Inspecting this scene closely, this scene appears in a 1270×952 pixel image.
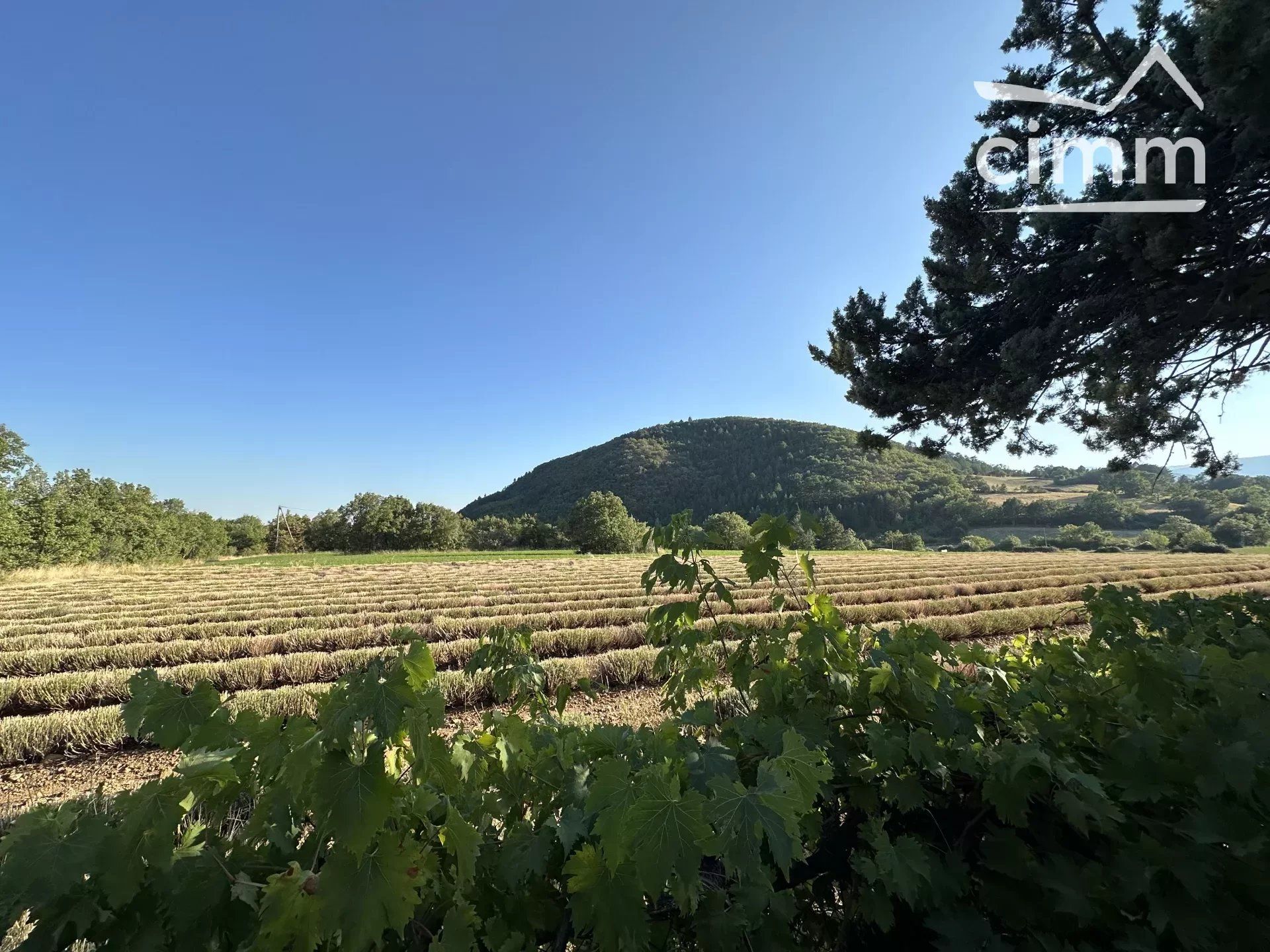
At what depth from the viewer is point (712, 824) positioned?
1.05 m

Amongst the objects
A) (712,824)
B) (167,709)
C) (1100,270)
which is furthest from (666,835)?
(1100,270)

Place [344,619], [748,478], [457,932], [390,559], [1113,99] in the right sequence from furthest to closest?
[748,478], [390,559], [344,619], [1113,99], [457,932]

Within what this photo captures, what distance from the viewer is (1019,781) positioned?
1.42 metres

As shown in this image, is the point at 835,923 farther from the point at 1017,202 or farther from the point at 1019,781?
the point at 1017,202

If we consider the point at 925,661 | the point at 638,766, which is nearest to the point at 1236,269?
the point at 925,661

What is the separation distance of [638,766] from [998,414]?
6467 millimetres

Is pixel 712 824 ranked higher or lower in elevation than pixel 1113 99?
lower

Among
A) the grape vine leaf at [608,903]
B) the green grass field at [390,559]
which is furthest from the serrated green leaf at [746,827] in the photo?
the green grass field at [390,559]

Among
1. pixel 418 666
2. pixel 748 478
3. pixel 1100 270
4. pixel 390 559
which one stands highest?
pixel 748 478

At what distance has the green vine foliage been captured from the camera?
0.92 meters

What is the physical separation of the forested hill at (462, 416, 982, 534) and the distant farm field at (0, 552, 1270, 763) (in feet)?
195

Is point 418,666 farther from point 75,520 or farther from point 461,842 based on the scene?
point 75,520

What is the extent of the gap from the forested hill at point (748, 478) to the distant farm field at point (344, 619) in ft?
195

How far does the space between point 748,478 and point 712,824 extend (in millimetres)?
107292
